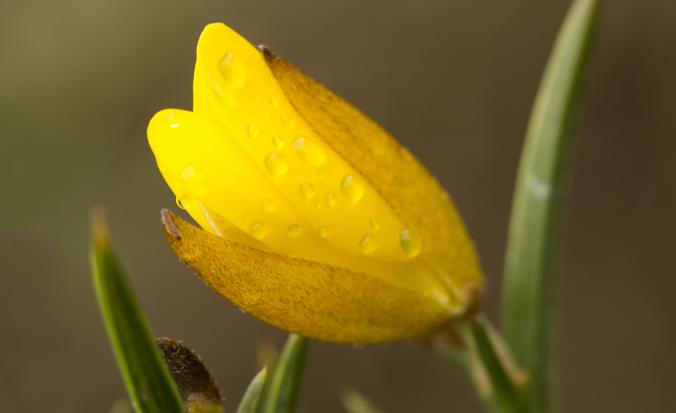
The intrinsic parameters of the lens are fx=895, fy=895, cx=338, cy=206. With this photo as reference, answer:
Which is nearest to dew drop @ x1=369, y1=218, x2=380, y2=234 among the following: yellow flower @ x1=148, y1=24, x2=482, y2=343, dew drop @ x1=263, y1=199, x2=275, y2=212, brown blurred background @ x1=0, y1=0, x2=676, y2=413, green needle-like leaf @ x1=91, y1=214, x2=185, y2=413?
yellow flower @ x1=148, y1=24, x2=482, y2=343

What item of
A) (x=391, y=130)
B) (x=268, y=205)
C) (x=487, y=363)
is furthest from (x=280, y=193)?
(x=391, y=130)

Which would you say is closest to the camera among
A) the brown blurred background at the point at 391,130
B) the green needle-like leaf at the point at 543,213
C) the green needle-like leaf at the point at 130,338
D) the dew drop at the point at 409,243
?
the green needle-like leaf at the point at 130,338

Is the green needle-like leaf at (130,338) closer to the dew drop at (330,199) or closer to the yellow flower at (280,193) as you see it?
the yellow flower at (280,193)

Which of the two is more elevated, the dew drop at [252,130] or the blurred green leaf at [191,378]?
the dew drop at [252,130]

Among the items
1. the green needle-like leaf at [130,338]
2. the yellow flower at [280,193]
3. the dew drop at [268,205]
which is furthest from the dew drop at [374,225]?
the green needle-like leaf at [130,338]

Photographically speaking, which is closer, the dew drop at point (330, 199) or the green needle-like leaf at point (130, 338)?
the green needle-like leaf at point (130, 338)

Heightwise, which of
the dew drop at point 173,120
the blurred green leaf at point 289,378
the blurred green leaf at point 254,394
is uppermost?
the dew drop at point 173,120
